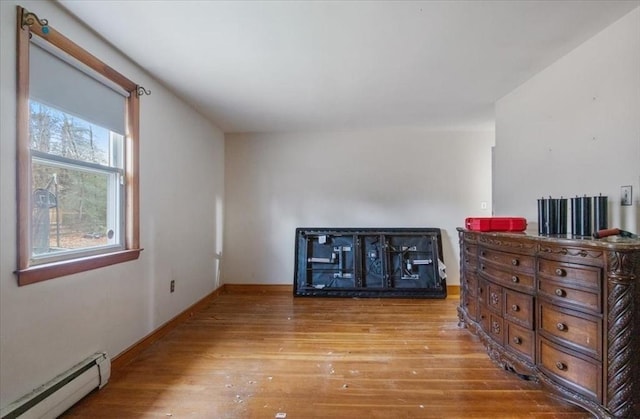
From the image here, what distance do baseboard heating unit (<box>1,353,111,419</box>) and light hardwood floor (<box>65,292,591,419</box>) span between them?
0.30 ft

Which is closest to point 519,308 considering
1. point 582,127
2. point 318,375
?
point 582,127

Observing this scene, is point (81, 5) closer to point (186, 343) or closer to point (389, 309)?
point (186, 343)

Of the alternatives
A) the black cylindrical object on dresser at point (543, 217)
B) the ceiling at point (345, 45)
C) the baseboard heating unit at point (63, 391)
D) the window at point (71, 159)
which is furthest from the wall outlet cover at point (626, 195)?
the baseboard heating unit at point (63, 391)

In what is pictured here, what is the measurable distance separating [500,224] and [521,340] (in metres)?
0.86

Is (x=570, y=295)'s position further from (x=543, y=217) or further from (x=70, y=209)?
(x=70, y=209)

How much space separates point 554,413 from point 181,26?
10.4 ft

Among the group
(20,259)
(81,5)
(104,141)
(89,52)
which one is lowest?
(20,259)

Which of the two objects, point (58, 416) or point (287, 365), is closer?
point (58, 416)

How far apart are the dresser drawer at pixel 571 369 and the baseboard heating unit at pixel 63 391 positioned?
2764 millimetres

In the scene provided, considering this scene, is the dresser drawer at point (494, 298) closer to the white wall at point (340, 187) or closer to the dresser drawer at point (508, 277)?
the dresser drawer at point (508, 277)

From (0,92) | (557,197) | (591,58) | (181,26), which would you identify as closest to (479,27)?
(591,58)

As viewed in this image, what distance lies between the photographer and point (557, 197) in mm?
2275

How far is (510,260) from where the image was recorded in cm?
205

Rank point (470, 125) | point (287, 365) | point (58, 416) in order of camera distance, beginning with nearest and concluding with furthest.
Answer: point (58, 416) < point (287, 365) < point (470, 125)
